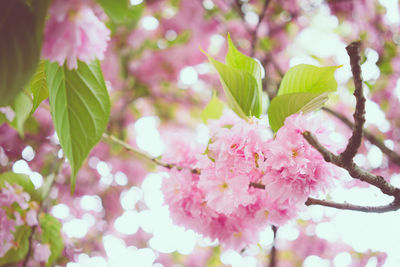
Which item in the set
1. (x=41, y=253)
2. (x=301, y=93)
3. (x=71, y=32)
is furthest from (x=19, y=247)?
(x=301, y=93)

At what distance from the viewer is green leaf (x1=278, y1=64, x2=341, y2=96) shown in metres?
0.68

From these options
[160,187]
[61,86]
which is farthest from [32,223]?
[61,86]

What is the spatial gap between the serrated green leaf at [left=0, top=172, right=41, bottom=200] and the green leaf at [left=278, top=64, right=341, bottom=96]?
0.79 meters

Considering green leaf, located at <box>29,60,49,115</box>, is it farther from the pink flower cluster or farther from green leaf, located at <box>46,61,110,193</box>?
the pink flower cluster

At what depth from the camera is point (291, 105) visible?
2.17 feet

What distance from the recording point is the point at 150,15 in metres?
2.70

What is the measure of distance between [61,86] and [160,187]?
1.08ft

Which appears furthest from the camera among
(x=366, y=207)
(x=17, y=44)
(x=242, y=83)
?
(x=242, y=83)

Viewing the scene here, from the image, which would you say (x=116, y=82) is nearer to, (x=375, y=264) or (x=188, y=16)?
(x=188, y=16)

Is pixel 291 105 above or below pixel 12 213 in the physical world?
above

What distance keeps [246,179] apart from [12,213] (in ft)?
2.22

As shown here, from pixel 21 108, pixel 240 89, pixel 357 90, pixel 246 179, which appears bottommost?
pixel 21 108

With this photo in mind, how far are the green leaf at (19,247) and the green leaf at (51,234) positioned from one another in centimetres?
6

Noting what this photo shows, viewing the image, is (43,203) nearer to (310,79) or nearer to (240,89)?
(240,89)
